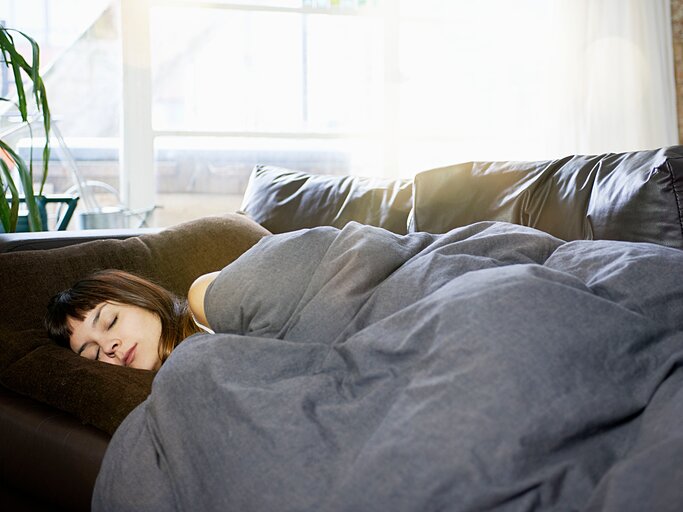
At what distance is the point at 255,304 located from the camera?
4.67ft

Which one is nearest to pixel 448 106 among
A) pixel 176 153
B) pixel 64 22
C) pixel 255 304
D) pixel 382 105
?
pixel 382 105

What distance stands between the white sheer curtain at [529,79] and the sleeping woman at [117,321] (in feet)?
8.45

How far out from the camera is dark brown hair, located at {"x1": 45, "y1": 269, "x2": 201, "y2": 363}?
5.33 feet

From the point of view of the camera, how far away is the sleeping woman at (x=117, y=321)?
5.27 feet

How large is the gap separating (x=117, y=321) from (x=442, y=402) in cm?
89

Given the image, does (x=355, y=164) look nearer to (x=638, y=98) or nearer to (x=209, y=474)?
(x=638, y=98)

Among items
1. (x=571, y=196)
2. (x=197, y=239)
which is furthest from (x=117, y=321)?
(x=571, y=196)

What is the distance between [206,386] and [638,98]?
3.45m

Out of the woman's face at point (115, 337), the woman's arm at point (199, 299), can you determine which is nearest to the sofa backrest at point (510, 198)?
the woman's arm at point (199, 299)

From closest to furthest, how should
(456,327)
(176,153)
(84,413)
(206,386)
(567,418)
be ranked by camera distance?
(567,418) < (456,327) < (206,386) < (84,413) < (176,153)

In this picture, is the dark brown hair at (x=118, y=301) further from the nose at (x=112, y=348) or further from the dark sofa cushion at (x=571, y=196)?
the dark sofa cushion at (x=571, y=196)

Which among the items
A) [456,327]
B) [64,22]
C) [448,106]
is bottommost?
[456,327]

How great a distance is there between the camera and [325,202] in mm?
2420

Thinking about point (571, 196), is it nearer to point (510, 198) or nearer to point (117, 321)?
point (510, 198)
